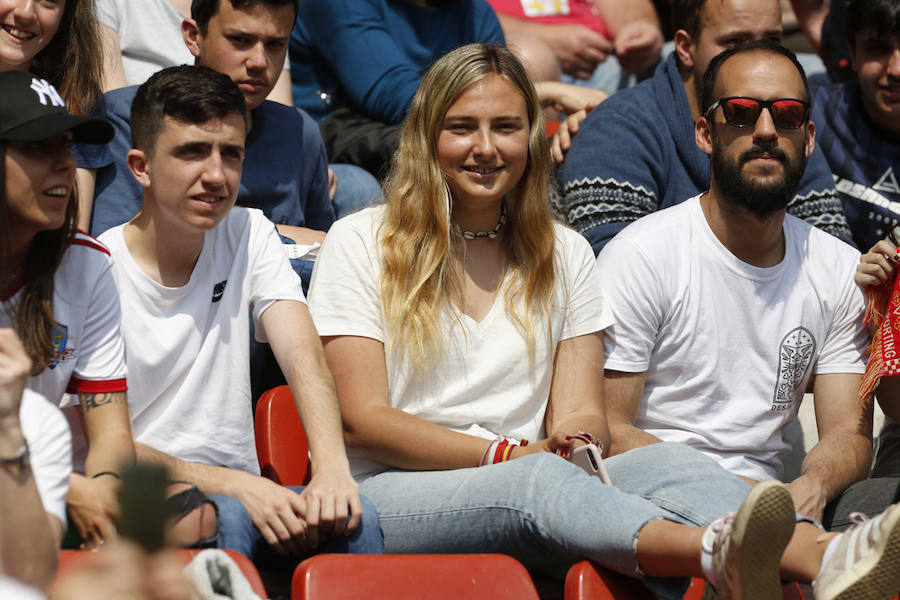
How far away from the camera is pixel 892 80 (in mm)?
4059

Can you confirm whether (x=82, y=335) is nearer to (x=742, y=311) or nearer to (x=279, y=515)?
(x=279, y=515)

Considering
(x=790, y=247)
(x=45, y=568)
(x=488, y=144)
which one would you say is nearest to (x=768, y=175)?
(x=790, y=247)

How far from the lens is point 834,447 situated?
10.3 feet

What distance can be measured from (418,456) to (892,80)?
238 cm

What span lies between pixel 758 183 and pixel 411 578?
1569mm

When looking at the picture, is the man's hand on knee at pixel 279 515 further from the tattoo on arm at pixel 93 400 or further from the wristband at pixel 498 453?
the wristband at pixel 498 453

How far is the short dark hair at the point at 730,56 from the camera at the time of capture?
132 inches

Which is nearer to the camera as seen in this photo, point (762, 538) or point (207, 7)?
point (762, 538)

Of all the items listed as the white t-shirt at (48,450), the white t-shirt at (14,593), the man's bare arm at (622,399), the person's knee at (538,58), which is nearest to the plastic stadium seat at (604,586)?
the man's bare arm at (622,399)

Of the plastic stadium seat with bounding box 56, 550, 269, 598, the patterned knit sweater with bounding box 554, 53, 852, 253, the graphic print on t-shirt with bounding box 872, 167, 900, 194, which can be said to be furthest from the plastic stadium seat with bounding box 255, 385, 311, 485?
the graphic print on t-shirt with bounding box 872, 167, 900, 194

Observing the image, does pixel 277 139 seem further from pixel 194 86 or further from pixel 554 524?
pixel 554 524

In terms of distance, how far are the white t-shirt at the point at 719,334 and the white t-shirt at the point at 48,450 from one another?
162 cm

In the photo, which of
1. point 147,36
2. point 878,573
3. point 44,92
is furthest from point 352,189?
point 878,573

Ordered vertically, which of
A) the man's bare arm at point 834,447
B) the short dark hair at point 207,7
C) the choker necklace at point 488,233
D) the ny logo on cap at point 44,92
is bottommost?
the man's bare arm at point 834,447
